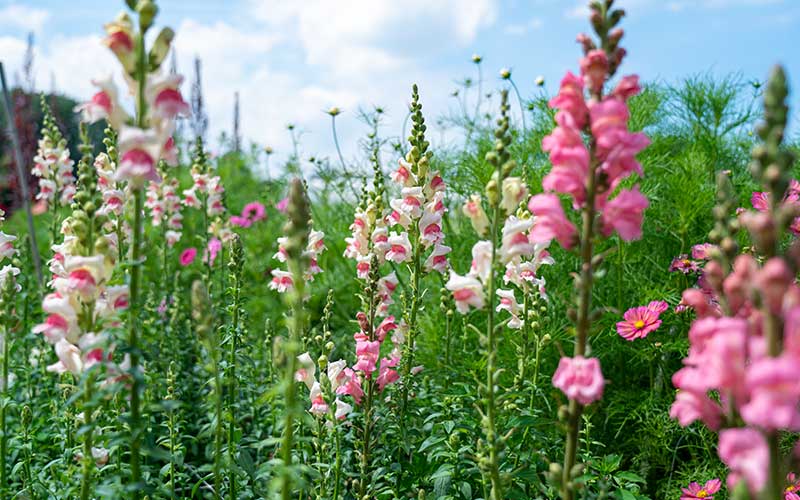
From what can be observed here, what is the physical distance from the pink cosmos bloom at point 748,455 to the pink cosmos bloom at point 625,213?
68 cm

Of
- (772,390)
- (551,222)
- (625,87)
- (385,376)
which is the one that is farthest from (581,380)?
(385,376)

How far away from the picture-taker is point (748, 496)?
1.58 meters

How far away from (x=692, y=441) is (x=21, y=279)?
200 inches

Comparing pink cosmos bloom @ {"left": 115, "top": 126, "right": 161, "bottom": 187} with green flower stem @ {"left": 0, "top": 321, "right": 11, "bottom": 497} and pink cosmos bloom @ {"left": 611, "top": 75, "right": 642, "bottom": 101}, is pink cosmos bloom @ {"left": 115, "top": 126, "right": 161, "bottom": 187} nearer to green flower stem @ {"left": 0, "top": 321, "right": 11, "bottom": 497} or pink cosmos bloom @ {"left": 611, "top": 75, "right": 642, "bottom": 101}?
green flower stem @ {"left": 0, "top": 321, "right": 11, "bottom": 497}

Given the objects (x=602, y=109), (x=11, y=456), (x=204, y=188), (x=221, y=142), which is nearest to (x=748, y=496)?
(x=602, y=109)

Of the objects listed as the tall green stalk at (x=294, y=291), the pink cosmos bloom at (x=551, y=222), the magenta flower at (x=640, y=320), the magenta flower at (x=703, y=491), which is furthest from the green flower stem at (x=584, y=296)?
the magenta flower at (x=640, y=320)

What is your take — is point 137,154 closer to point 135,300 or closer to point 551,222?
point 135,300

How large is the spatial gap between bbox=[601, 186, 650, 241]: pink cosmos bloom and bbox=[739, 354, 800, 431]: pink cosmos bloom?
2.18 feet

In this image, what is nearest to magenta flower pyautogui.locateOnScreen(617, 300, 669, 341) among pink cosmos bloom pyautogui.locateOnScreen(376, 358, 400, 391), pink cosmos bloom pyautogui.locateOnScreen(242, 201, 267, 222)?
pink cosmos bloom pyautogui.locateOnScreen(376, 358, 400, 391)

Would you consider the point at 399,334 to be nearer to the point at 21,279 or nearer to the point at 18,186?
the point at 21,279

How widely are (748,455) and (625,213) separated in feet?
2.58

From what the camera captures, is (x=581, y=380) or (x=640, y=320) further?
(x=640, y=320)

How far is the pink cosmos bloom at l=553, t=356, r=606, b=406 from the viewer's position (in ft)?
6.20

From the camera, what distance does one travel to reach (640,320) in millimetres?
3980
